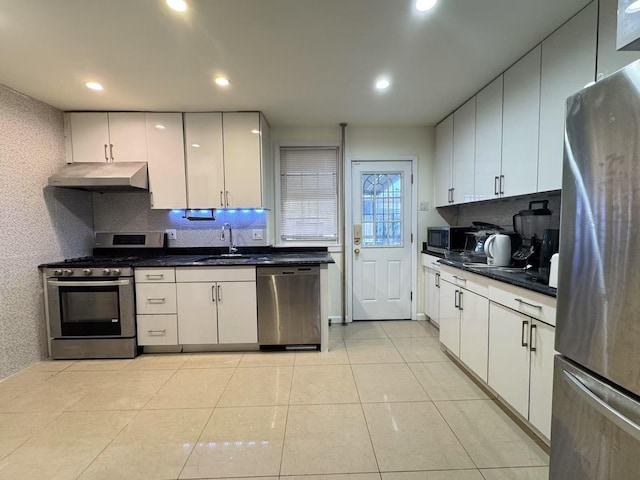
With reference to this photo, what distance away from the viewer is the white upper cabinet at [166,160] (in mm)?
3086

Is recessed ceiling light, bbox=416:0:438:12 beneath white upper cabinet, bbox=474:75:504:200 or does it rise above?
above

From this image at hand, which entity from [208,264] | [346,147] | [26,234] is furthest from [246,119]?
[26,234]

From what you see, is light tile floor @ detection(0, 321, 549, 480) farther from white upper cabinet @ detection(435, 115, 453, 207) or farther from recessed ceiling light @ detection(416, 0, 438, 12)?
recessed ceiling light @ detection(416, 0, 438, 12)

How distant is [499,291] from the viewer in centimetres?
193

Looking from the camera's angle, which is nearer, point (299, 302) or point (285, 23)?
point (285, 23)

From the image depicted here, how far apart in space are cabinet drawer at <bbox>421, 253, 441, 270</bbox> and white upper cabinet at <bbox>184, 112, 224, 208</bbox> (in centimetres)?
247

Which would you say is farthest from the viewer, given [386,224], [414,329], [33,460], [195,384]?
[386,224]

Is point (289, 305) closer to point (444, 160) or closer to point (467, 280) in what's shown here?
point (467, 280)

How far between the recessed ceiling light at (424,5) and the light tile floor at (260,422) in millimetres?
2483

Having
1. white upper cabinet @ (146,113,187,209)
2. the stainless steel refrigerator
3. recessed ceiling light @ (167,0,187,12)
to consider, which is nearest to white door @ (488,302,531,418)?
the stainless steel refrigerator

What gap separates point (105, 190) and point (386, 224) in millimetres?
3316

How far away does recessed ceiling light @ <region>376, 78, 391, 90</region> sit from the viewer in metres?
2.45

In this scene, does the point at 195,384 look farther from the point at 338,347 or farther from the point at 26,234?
the point at 26,234

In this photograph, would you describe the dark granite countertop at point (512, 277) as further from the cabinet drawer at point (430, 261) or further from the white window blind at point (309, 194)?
the white window blind at point (309, 194)
